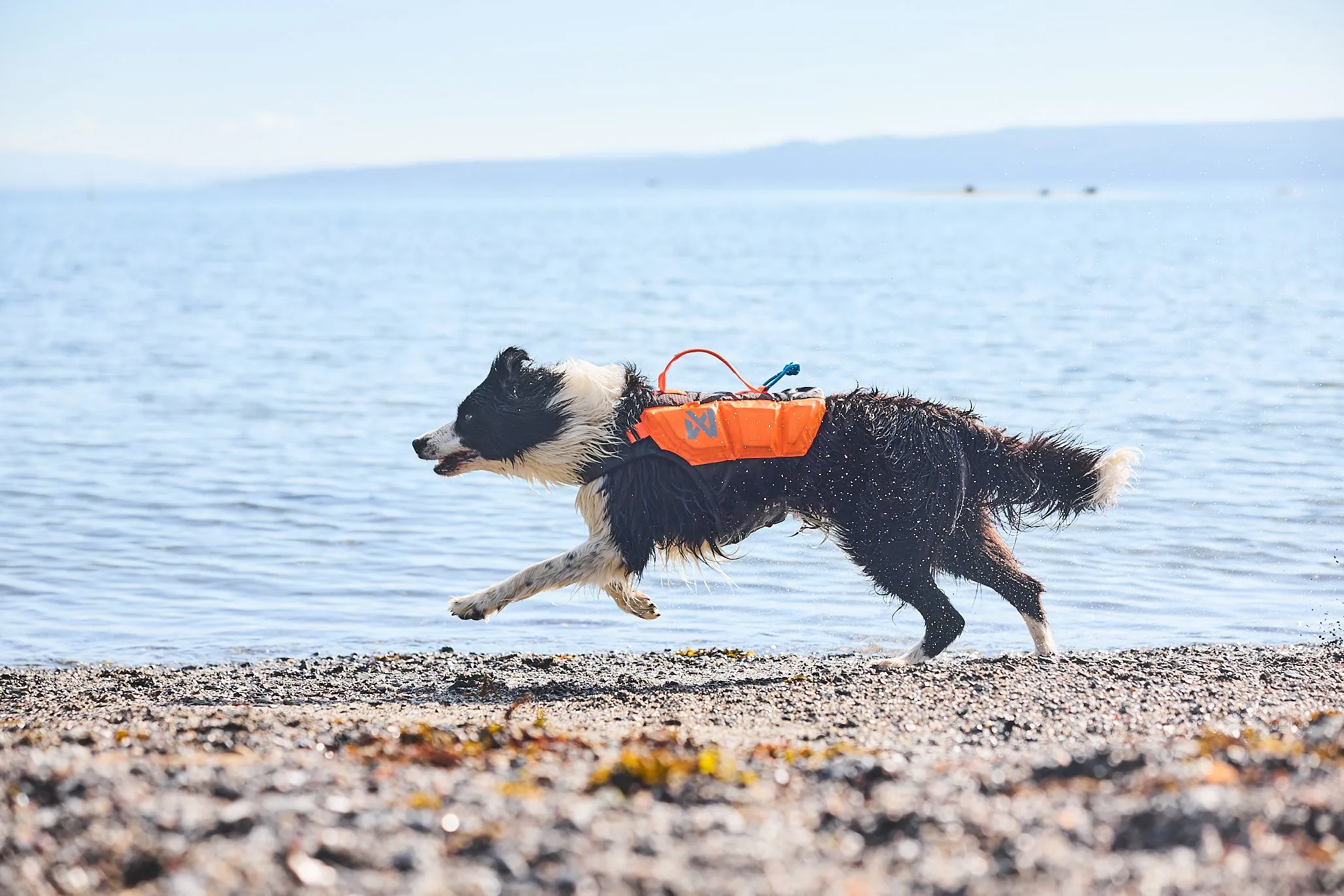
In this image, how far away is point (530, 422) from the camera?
262 inches

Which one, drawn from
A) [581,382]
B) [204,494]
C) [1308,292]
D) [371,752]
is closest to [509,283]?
[1308,292]

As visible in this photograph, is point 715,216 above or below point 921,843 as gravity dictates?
above

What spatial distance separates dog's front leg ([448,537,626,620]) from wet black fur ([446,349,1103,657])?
0.28 ft

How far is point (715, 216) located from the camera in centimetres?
9712

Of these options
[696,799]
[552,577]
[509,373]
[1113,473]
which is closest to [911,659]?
[1113,473]

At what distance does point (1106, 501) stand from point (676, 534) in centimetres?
208

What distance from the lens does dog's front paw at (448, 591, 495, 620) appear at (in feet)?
20.5

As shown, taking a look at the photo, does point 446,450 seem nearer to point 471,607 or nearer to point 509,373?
point 509,373

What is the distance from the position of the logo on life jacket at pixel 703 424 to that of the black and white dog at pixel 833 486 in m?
0.15

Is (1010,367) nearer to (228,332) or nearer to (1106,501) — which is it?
(1106,501)

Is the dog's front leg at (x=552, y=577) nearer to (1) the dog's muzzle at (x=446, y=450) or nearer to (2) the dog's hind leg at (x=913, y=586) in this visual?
(1) the dog's muzzle at (x=446, y=450)

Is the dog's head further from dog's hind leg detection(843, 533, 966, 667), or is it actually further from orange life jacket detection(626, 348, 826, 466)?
dog's hind leg detection(843, 533, 966, 667)

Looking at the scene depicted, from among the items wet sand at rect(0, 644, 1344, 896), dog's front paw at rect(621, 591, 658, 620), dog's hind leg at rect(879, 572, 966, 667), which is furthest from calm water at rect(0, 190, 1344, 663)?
wet sand at rect(0, 644, 1344, 896)

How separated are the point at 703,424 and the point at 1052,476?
1.72 m
